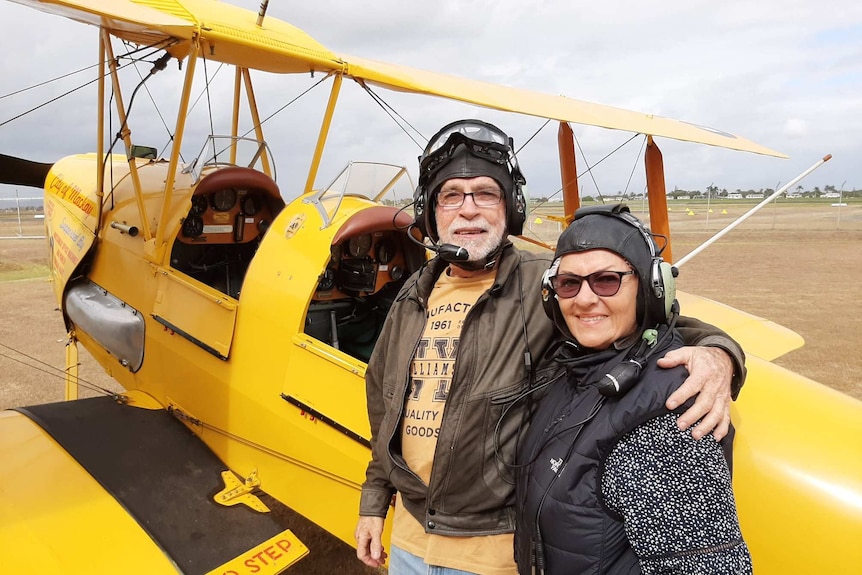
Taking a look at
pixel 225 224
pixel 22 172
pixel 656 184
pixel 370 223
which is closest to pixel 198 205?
pixel 225 224

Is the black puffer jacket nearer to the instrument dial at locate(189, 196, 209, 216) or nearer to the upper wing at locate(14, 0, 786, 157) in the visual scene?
the upper wing at locate(14, 0, 786, 157)

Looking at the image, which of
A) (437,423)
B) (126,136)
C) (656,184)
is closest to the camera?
(437,423)

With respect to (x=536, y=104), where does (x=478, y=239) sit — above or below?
below

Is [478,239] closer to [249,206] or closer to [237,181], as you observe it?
[237,181]

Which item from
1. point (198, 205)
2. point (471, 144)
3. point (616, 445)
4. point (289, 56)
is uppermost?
point (289, 56)

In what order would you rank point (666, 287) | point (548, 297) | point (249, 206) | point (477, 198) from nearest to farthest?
1. point (666, 287)
2. point (548, 297)
3. point (477, 198)
4. point (249, 206)

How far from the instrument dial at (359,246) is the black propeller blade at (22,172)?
5107mm

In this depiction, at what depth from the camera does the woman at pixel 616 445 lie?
1.15 meters

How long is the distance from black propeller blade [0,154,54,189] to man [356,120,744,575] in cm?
655

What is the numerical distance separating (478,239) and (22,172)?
707 centimetres

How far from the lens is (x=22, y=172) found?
266 inches

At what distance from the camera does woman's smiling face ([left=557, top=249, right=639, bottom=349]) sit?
147cm

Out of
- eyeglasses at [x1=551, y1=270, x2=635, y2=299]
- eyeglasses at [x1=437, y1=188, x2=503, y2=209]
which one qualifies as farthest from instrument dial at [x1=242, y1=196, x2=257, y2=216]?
eyeglasses at [x1=551, y1=270, x2=635, y2=299]

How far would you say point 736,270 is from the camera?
15703mm
